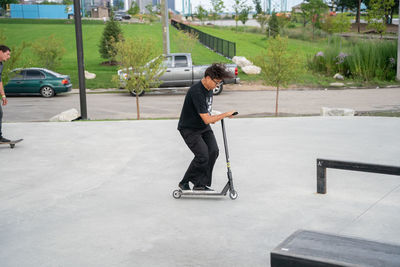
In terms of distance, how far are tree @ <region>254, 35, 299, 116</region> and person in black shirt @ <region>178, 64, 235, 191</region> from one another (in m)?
10.8

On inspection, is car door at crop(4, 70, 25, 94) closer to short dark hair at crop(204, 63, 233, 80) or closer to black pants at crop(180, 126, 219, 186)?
black pants at crop(180, 126, 219, 186)

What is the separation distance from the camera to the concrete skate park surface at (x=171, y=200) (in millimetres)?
4633

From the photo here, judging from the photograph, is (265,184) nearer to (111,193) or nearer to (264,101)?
(111,193)

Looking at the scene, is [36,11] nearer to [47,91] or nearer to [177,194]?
[47,91]

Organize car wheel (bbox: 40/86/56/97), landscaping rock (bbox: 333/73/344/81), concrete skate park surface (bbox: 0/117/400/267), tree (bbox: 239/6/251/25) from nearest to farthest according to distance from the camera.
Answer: concrete skate park surface (bbox: 0/117/400/267) → car wheel (bbox: 40/86/56/97) → landscaping rock (bbox: 333/73/344/81) → tree (bbox: 239/6/251/25)

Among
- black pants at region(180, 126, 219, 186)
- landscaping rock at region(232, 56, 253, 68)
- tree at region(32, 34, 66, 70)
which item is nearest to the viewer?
black pants at region(180, 126, 219, 186)

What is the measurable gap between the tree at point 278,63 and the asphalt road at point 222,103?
1210mm

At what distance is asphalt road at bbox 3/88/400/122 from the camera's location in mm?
17125

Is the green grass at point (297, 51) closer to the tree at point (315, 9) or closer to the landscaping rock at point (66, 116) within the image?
the tree at point (315, 9)

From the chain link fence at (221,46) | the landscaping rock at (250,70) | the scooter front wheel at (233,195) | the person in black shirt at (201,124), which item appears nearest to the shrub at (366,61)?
the landscaping rock at (250,70)

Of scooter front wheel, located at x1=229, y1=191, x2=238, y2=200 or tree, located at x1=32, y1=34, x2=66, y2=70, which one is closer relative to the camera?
scooter front wheel, located at x1=229, y1=191, x2=238, y2=200

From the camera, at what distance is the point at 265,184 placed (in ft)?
22.2

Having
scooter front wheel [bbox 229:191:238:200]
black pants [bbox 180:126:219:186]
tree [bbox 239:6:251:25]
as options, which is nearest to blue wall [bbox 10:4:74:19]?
tree [bbox 239:6:251:25]

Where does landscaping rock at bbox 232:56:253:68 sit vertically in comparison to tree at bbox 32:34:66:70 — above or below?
below
